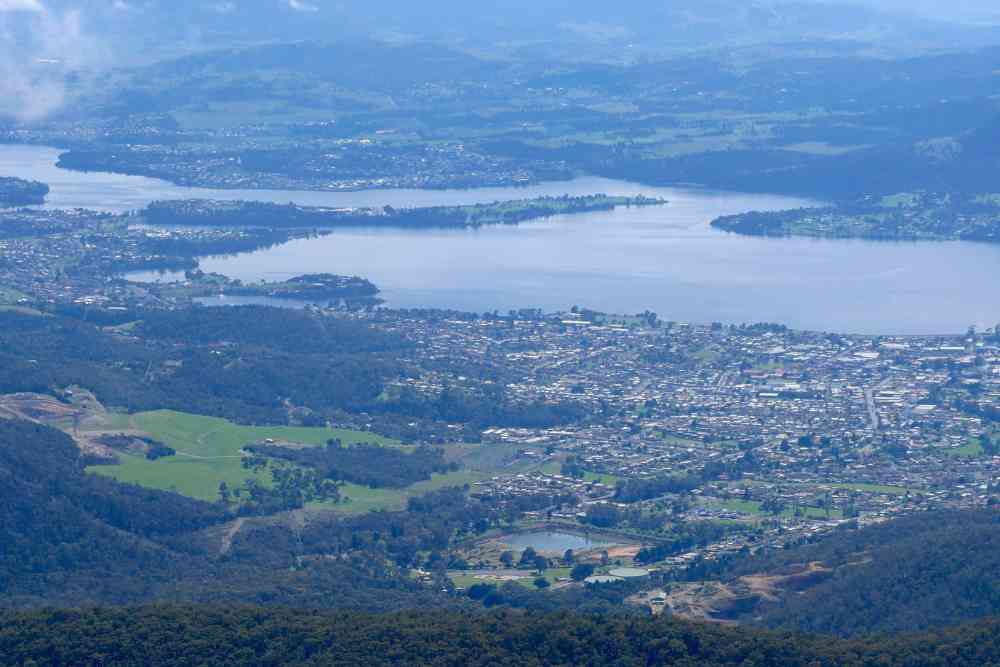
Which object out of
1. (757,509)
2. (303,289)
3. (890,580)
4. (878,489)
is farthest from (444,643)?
(303,289)

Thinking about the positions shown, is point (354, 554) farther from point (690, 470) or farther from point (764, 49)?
Result: point (764, 49)

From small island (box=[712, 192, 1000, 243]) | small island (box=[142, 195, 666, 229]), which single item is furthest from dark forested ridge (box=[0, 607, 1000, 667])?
small island (box=[142, 195, 666, 229])

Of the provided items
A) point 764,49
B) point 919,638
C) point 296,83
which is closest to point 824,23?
point 764,49

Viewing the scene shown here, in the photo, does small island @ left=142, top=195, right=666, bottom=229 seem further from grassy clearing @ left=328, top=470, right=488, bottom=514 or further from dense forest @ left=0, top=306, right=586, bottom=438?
grassy clearing @ left=328, top=470, right=488, bottom=514

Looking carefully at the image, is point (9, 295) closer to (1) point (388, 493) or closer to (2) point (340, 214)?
(2) point (340, 214)

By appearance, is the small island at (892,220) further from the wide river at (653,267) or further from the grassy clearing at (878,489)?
the grassy clearing at (878,489)

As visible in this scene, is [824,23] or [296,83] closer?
[296,83]

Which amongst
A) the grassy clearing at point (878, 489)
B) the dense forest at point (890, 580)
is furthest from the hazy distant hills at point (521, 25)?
the dense forest at point (890, 580)
